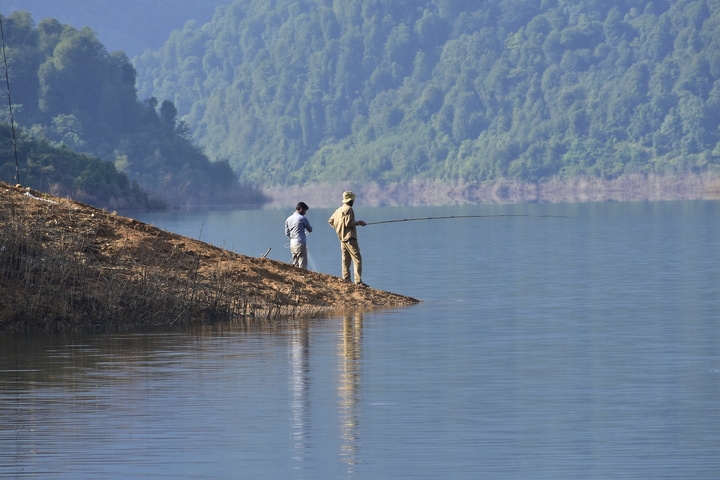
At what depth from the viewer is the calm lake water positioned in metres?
12.1

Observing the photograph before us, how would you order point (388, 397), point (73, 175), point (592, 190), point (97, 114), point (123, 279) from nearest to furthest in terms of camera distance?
point (388, 397) < point (123, 279) < point (73, 175) < point (97, 114) < point (592, 190)

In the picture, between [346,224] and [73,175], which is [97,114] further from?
[346,224]

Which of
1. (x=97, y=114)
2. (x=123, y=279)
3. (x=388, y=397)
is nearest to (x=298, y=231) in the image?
(x=123, y=279)

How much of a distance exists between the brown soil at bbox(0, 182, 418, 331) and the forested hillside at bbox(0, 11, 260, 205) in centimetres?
12572

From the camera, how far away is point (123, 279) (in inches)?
927

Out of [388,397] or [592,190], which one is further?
[592,190]

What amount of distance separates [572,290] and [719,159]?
16491cm

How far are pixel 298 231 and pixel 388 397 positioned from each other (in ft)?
38.2

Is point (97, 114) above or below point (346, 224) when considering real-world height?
above

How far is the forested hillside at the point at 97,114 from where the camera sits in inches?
6324

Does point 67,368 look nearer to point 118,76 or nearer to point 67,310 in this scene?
point 67,310

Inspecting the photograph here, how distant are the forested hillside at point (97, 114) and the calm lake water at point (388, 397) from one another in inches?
5132

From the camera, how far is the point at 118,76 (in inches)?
7121

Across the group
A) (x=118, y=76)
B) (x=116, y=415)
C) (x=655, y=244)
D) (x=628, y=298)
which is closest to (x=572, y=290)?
(x=628, y=298)
